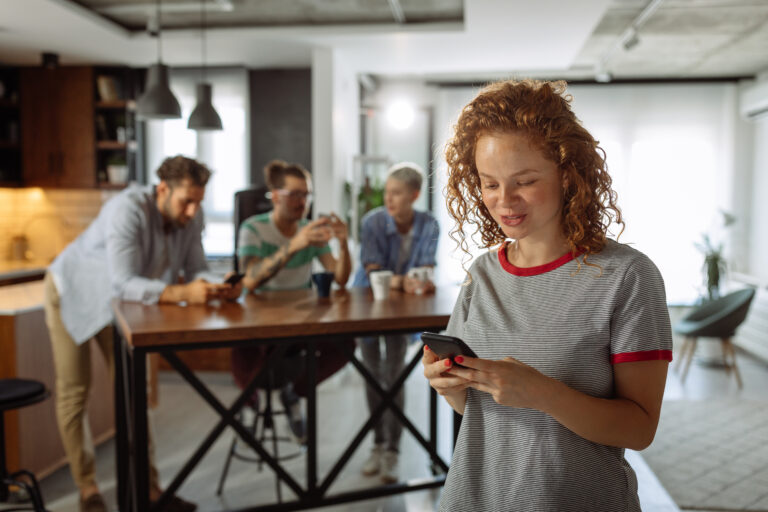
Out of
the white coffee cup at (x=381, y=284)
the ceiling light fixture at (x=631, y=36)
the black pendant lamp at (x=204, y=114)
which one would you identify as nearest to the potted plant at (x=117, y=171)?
the black pendant lamp at (x=204, y=114)

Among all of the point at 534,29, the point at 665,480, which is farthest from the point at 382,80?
the point at 665,480

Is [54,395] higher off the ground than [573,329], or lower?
lower

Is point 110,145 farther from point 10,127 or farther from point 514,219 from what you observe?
point 514,219

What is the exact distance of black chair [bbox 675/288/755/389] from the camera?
5543mm

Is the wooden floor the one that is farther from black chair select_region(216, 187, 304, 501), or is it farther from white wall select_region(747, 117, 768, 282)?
white wall select_region(747, 117, 768, 282)

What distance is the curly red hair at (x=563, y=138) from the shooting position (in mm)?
1073

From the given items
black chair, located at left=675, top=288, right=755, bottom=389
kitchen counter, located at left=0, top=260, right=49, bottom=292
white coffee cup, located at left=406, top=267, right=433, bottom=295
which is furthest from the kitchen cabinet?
black chair, located at left=675, top=288, right=755, bottom=389

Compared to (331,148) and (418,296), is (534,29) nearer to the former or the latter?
(331,148)

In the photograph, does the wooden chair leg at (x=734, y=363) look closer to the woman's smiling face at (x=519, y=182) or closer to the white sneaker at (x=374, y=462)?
the white sneaker at (x=374, y=462)

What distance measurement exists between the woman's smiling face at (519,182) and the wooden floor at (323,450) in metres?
2.27

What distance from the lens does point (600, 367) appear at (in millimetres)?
1051

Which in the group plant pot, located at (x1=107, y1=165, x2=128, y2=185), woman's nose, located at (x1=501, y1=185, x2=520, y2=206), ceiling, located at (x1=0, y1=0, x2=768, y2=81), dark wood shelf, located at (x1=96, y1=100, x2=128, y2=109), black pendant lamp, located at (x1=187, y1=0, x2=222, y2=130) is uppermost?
ceiling, located at (x1=0, y1=0, x2=768, y2=81)

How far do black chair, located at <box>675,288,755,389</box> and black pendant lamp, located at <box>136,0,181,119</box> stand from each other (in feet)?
15.2

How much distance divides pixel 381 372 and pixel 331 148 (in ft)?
8.85
